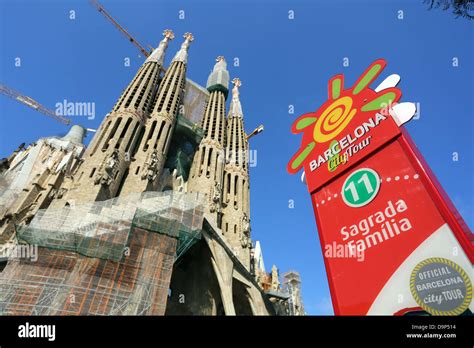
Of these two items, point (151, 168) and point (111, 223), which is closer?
point (111, 223)

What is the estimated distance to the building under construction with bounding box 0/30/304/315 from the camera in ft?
50.2

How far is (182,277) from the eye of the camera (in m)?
24.7

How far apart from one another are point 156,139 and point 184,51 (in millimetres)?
25376

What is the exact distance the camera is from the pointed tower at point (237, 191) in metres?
32.4

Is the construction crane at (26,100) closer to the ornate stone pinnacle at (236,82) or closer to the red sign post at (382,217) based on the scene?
the ornate stone pinnacle at (236,82)

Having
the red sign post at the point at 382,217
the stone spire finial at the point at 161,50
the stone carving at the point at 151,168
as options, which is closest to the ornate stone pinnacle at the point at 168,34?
the stone spire finial at the point at 161,50

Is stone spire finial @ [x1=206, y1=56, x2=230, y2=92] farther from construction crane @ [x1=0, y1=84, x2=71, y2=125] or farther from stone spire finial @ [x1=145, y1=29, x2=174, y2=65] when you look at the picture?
construction crane @ [x1=0, y1=84, x2=71, y2=125]

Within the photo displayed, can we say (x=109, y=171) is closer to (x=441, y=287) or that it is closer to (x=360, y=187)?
(x=360, y=187)

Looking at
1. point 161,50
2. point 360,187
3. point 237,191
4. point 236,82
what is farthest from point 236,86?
point 360,187

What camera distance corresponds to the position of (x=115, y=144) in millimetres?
27156

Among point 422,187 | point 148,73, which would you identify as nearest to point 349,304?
point 422,187

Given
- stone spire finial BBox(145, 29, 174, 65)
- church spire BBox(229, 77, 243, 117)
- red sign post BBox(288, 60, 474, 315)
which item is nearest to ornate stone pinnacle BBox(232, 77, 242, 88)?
church spire BBox(229, 77, 243, 117)

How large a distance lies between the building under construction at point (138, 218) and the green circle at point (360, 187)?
1276cm

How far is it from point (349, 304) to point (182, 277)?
20059 mm
